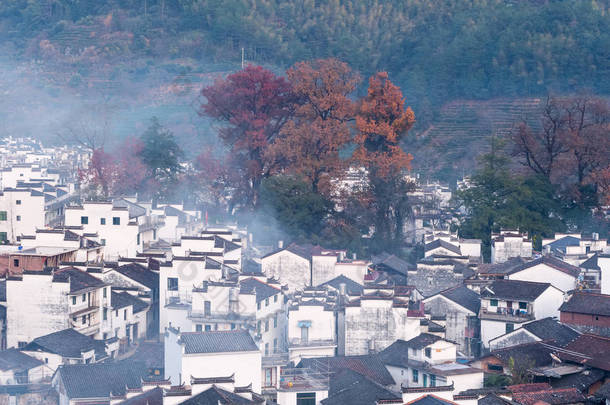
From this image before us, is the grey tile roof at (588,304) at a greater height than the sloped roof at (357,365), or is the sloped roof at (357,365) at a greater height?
the grey tile roof at (588,304)

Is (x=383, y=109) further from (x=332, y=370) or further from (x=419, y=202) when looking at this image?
(x=332, y=370)

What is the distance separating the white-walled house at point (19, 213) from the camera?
2298 cm

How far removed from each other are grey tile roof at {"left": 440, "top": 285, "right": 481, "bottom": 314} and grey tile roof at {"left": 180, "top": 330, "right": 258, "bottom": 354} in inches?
198

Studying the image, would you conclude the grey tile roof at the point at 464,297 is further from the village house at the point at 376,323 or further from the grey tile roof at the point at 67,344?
the grey tile roof at the point at 67,344

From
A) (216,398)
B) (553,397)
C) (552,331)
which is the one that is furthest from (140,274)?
(553,397)

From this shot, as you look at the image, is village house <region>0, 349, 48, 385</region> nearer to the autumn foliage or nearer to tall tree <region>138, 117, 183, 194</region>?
the autumn foliage

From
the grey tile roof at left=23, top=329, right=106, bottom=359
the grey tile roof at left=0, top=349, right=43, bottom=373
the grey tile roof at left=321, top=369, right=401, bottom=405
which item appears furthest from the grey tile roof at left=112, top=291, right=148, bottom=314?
the grey tile roof at left=321, top=369, right=401, bottom=405

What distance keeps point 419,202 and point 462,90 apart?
1406 centimetres

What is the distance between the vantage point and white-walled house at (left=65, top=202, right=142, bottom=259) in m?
21.0

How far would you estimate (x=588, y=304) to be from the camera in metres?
16.2

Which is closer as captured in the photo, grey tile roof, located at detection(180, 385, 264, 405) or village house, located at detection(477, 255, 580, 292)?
grey tile roof, located at detection(180, 385, 264, 405)

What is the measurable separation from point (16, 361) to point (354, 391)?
514 centimetres

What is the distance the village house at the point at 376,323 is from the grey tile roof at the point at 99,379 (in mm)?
3558

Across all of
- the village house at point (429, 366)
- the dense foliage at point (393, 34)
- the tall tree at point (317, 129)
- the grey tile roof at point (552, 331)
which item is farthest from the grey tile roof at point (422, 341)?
the dense foliage at point (393, 34)
